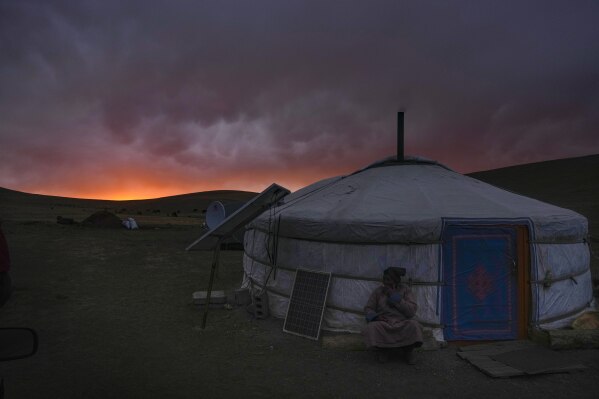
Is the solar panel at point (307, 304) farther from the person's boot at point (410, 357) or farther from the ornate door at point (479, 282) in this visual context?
the ornate door at point (479, 282)

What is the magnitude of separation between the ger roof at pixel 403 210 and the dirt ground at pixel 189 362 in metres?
1.87

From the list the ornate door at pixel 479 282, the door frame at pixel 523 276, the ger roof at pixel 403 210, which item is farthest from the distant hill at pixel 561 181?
the ornate door at pixel 479 282

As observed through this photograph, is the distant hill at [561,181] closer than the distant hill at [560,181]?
Yes

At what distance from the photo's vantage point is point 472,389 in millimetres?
5328

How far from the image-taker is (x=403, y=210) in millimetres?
7168

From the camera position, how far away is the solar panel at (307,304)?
7.16 metres

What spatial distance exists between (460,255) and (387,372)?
2285mm

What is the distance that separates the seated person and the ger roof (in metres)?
0.81


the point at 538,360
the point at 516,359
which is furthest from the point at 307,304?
the point at 538,360

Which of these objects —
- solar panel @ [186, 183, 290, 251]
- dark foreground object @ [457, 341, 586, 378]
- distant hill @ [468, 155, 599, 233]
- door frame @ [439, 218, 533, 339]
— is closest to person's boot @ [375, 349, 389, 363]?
dark foreground object @ [457, 341, 586, 378]

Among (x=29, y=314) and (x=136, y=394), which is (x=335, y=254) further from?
(x=29, y=314)

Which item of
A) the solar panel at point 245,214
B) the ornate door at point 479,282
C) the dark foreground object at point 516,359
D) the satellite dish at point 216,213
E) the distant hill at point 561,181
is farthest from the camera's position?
the distant hill at point 561,181

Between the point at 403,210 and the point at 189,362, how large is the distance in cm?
417

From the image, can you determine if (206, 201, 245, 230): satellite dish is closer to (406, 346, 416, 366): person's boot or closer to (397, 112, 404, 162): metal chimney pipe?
(397, 112, 404, 162): metal chimney pipe
